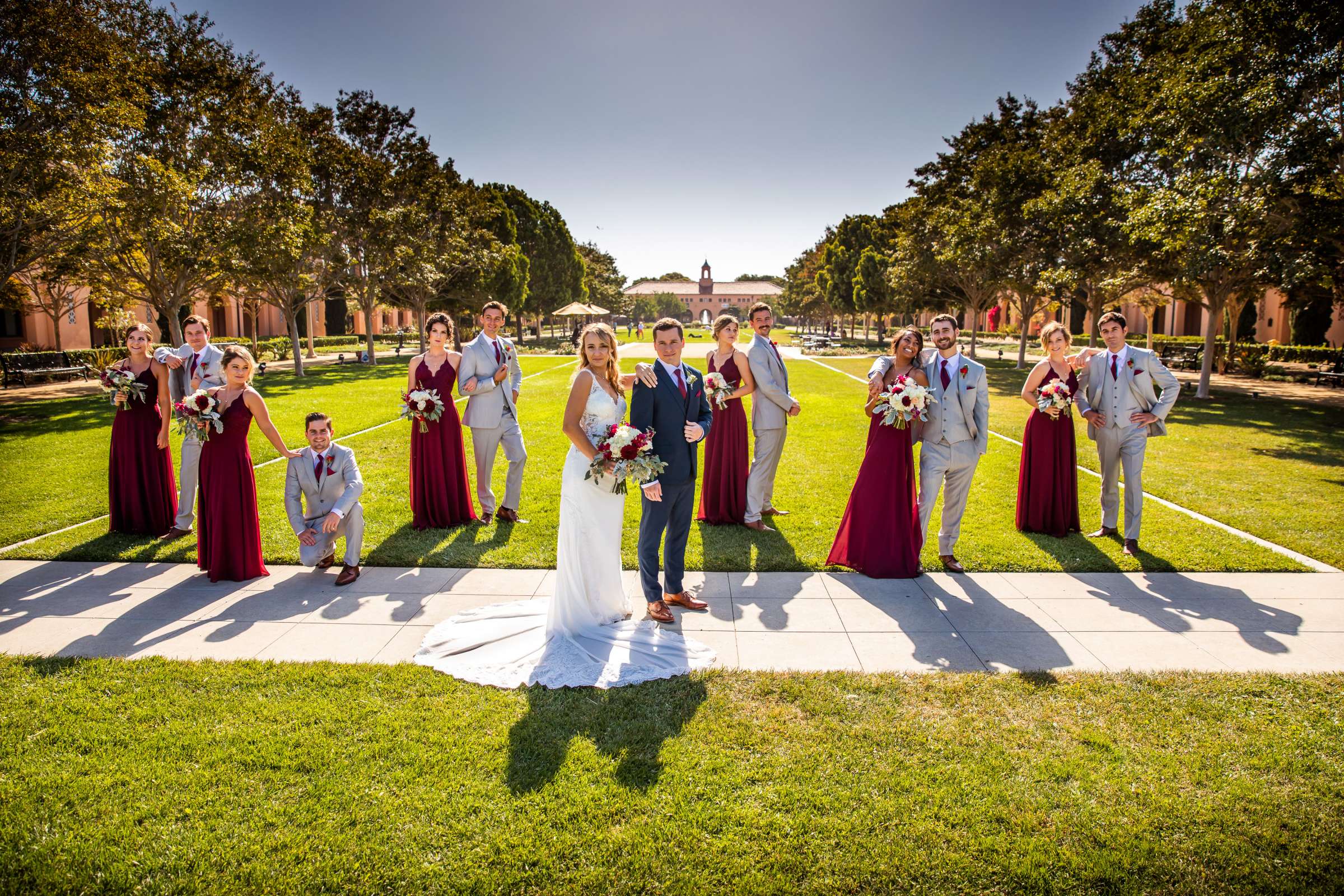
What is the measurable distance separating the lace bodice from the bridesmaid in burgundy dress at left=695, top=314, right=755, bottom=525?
3.18 m

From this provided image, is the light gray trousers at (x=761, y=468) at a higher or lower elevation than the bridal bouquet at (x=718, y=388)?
lower

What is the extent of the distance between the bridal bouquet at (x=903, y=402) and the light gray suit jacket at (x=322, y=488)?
15.8 ft

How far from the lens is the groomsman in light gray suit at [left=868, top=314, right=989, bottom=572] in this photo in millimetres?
6316

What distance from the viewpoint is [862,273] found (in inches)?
1841

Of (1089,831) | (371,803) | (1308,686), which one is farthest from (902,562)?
(371,803)

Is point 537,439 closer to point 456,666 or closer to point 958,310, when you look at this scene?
point 456,666

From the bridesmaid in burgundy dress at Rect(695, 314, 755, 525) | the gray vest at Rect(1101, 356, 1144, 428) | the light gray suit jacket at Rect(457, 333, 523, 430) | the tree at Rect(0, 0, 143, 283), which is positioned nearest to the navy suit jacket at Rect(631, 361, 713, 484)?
the bridesmaid in burgundy dress at Rect(695, 314, 755, 525)

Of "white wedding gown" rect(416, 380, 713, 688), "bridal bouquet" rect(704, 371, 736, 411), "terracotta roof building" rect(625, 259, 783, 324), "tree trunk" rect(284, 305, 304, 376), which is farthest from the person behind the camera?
"terracotta roof building" rect(625, 259, 783, 324)

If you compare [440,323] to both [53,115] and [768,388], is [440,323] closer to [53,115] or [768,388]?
[768,388]

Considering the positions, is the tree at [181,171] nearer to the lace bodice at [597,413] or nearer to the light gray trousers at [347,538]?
Result: the light gray trousers at [347,538]

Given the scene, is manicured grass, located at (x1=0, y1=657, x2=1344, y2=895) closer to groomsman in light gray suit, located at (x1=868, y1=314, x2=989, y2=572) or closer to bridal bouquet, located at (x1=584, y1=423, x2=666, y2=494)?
bridal bouquet, located at (x1=584, y1=423, x2=666, y2=494)

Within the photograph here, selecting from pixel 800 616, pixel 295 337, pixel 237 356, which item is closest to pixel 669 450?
pixel 800 616

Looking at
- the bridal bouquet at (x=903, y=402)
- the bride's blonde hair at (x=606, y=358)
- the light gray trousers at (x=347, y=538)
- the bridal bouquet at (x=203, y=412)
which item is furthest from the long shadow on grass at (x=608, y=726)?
the bridal bouquet at (x=203, y=412)

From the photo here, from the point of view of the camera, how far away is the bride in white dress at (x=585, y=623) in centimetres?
468
